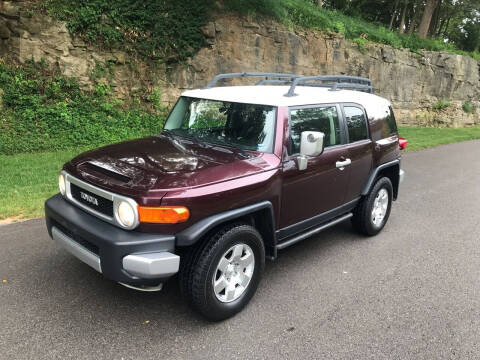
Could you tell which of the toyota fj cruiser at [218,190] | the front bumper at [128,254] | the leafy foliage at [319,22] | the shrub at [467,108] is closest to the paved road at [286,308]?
the toyota fj cruiser at [218,190]

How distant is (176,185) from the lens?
2.97 m

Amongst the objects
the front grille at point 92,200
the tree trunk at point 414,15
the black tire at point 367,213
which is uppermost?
the tree trunk at point 414,15

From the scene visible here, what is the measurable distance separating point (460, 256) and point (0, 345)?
471 cm

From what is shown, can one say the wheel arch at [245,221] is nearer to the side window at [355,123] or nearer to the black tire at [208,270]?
the black tire at [208,270]

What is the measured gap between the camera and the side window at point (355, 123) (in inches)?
177

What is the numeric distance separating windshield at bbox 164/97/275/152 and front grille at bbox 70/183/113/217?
1.26 meters

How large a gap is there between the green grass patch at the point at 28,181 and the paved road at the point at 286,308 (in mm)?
541

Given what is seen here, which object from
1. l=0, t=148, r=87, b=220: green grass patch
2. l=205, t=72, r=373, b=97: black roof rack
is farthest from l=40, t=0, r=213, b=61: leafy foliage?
l=205, t=72, r=373, b=97: black roof rack

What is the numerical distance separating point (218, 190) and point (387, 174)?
3208 millimetres

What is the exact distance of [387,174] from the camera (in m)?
5.46

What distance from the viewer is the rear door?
4496 mm

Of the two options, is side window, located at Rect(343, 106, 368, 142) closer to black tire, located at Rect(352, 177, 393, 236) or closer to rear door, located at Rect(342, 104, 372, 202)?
rear door, located at Rect(342, 104, 372, 202)

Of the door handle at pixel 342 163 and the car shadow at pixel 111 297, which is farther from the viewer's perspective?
the door handle at pixel 342 163

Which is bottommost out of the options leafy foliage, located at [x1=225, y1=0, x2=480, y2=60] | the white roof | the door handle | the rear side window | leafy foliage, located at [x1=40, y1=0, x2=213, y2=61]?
the door handle
